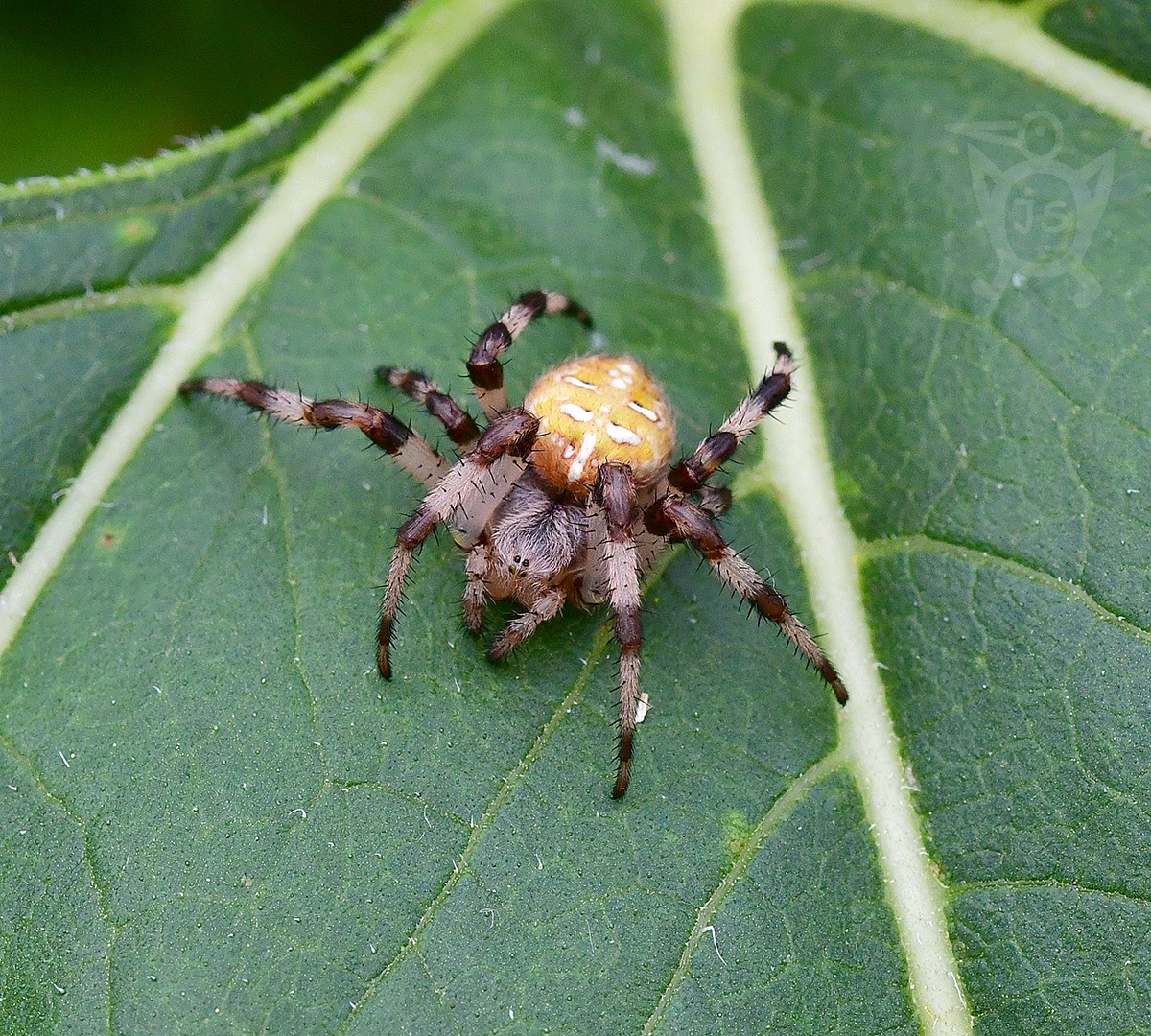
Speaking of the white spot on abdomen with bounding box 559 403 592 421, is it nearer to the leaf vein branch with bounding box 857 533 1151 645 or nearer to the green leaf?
the green leaf

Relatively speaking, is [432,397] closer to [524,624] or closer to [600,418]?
[600,418]

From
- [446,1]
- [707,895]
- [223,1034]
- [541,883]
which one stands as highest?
[446,1]

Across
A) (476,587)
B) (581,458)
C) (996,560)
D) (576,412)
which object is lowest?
(476,587)

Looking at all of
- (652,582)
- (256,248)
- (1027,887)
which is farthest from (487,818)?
(256,248)

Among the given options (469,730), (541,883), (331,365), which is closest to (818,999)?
(541,883)

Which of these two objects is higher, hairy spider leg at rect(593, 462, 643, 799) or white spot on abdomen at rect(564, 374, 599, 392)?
white spot on abdomen at rect(564, 374, 599, 392)

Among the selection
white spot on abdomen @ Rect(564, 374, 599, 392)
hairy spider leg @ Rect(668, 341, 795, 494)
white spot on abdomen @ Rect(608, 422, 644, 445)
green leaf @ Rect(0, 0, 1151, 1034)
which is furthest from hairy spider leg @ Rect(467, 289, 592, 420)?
hairy spider leg @ Rect(668, 341, 795, 494)

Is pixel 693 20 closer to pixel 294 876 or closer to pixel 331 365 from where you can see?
pixel 331 365
